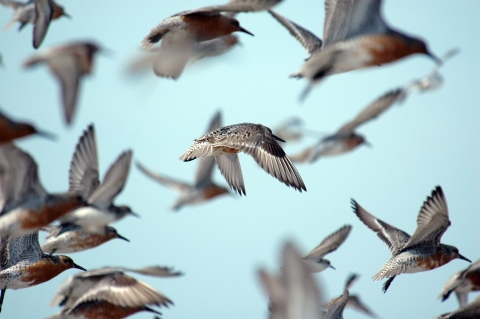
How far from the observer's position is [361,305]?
24.4ft

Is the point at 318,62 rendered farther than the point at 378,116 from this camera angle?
No

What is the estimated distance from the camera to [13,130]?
5648mm

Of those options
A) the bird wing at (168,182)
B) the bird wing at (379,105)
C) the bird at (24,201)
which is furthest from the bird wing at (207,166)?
the bird at (24,201)

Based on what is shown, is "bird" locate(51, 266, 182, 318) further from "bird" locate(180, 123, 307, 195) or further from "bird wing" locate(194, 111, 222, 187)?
"bird wing" locate(194, 111, 222, 187)

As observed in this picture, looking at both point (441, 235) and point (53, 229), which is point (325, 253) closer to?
point (441, 235)

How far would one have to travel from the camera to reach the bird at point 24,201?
19.0 feet

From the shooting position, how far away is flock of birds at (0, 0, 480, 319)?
577cm

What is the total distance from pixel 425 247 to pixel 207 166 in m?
5.01

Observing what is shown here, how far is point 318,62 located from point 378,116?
2.88 m

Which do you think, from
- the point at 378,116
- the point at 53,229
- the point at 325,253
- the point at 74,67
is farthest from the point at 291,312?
the point at 378,116

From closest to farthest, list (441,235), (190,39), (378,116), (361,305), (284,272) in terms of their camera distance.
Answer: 1. (284,272)
2. (441,235)
3. (190,39)
4. (361,305)
5. (378,116)

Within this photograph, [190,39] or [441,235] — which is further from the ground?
[190,39]

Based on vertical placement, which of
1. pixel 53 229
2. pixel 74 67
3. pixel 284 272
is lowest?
pixel 53 229

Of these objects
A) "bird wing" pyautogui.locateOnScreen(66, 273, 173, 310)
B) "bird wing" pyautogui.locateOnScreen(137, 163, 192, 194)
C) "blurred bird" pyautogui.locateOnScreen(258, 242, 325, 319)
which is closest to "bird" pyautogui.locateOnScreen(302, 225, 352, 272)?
"bird wing" pyautogui.locateOnScreen(66, 273, 173, 310)
